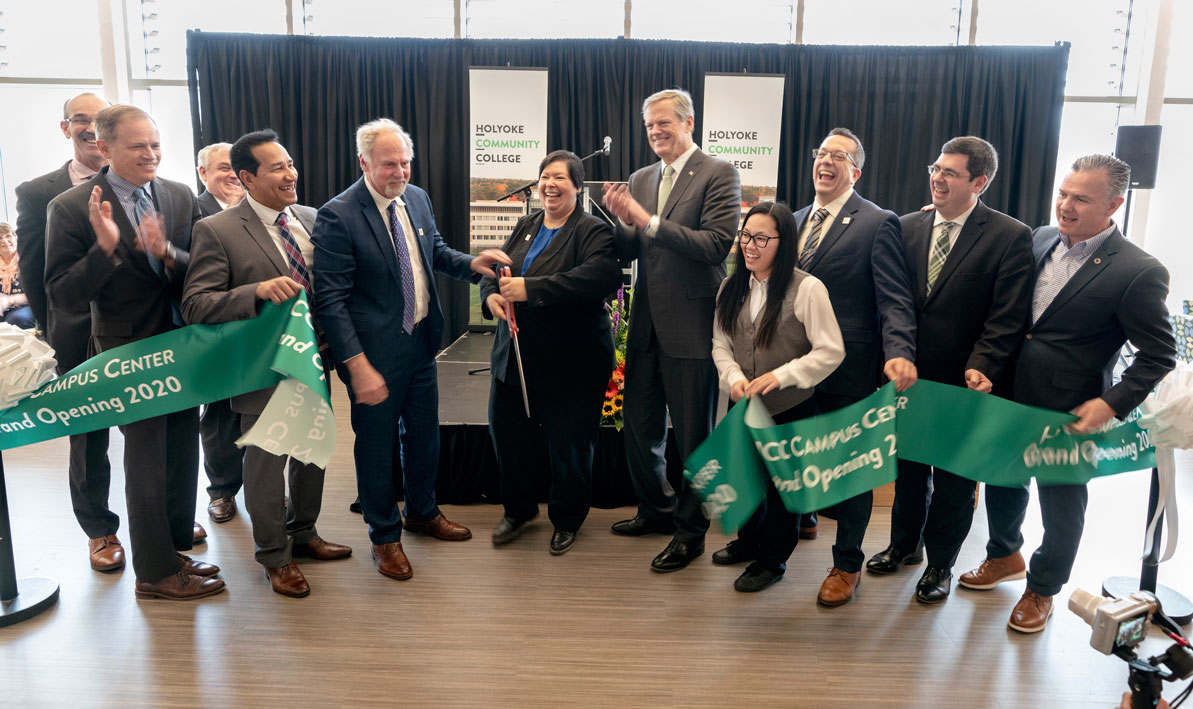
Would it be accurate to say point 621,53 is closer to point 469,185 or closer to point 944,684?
point 469,185

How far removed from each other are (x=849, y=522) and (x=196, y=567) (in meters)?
2.52

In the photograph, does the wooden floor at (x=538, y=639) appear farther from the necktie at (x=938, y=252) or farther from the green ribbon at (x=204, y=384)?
the necktie at (x=938, y=252)

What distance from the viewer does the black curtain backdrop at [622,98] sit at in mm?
7309

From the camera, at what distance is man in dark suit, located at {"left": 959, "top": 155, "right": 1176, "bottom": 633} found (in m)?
2.35

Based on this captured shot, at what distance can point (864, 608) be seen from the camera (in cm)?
282

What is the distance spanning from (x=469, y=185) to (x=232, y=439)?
4.50 meters

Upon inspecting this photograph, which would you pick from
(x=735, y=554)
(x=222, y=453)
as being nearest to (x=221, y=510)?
(x=222, y=453)

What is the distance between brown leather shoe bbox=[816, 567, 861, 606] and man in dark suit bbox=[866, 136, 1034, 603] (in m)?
0.27

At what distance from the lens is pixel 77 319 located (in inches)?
116

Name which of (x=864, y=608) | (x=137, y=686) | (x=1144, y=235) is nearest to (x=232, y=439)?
(x=137, y=686)

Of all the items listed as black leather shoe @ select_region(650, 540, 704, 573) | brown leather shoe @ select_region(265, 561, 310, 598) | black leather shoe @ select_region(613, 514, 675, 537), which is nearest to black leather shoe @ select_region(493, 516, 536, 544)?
black leather shoe @ select_region(613, 514, 675, 537)

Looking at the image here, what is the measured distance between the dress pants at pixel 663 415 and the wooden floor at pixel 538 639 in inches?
8.7

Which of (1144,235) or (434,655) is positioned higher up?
(1144,235)

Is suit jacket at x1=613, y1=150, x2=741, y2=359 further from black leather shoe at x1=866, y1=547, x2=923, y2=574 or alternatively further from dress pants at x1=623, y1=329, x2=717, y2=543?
black leather shoe at x1=866, y1=547, x2=923, y2=574
